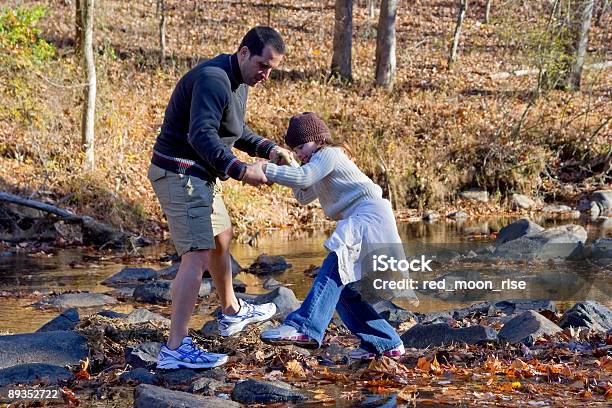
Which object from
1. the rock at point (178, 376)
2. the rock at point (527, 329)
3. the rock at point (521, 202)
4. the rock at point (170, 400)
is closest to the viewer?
the rock at point (170, 400)

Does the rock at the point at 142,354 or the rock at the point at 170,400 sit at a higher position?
the rock at the point at 170,400

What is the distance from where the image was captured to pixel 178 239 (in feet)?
21.1

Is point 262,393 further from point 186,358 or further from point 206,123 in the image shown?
point 206,123

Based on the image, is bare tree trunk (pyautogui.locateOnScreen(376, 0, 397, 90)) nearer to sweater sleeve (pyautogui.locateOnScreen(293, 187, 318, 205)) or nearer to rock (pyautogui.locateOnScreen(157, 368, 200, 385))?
sweater sleeve (pyautogui.locateOnScreen(293, 187, 318, 205))

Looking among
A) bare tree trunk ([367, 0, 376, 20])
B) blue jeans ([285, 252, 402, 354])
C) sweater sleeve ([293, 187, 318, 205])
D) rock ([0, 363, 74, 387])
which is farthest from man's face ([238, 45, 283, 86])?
bare tree trunk ([367, 0, 376, 20])

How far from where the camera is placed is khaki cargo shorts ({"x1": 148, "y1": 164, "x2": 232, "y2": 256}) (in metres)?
6.39

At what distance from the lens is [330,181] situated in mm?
6473

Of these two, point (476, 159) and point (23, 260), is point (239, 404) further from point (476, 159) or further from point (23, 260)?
point (476, 159)

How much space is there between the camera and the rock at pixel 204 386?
19.8 feet

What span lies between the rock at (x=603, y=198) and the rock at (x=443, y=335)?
1342 centimetres

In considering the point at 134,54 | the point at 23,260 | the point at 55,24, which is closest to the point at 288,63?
the point at 134,54

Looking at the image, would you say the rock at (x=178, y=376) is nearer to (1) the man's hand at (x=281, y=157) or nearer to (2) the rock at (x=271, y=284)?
(1) the man's hand at (x=281, y=157)

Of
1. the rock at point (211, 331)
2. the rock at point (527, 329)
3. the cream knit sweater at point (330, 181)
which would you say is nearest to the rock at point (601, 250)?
the rock at point (527, 329)

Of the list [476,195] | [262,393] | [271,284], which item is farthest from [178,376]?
[476,195]
